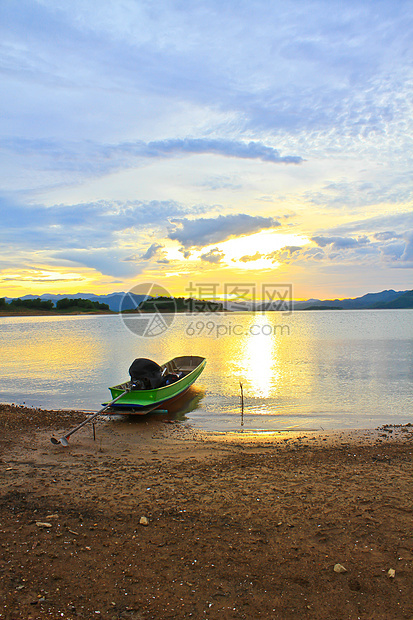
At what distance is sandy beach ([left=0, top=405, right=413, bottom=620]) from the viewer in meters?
4.21

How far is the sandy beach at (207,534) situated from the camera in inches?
166

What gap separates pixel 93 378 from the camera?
81.0ft

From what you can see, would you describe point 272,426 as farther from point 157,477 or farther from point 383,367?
point 383,367

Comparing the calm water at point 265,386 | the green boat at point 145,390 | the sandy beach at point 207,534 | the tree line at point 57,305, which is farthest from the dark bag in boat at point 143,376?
the tree line at point 57,305

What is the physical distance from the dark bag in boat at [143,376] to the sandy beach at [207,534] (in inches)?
216

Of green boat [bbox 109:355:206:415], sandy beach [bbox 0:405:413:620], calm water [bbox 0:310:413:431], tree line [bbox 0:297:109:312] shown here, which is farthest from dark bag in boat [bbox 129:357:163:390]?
tree line [bbox 0:297:109:312]

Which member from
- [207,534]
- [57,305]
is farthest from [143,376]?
[57,305]

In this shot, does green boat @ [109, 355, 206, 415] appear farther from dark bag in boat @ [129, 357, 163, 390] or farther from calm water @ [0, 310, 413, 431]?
calm water @ [0, 310, 413, 431]

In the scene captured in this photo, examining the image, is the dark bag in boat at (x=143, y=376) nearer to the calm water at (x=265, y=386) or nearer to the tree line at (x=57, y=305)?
the calm water at (x=265, y=386)

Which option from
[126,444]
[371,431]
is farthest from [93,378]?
[371,431]

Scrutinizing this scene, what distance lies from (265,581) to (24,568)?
2956 mm

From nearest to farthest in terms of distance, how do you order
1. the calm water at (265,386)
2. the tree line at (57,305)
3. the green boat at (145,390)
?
the green boat at (145,390), the calm water at (265,386), the tree line at (57,305)

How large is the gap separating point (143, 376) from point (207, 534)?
10181 millimetres

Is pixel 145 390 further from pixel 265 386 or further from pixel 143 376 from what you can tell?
pixel 265 386
